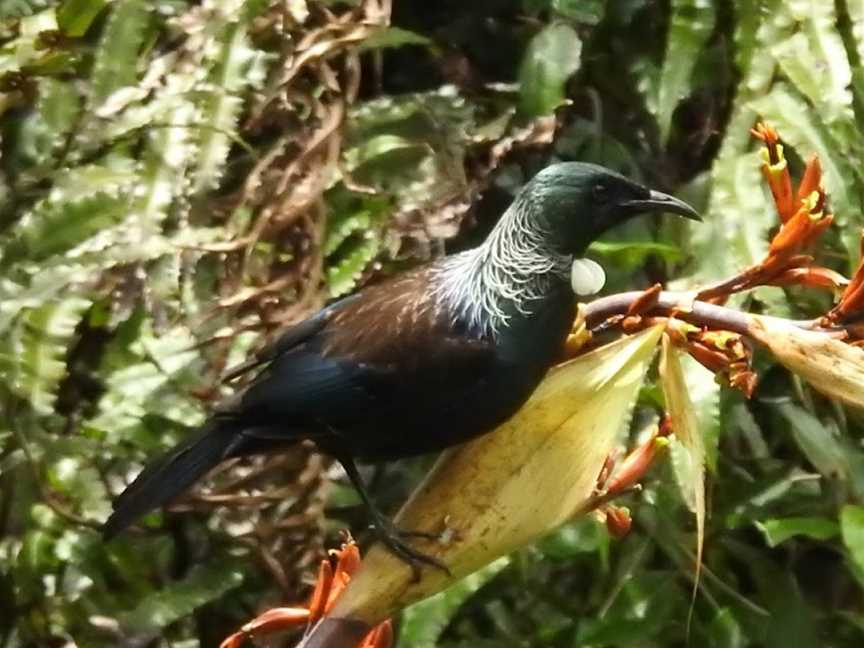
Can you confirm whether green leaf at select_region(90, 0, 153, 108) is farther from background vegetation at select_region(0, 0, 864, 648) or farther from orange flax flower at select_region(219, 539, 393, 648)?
orange flax flower at select_region(219, 539, 393, 648)

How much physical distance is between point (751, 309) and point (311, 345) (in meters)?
0.50

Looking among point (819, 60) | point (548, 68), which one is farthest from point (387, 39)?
point (819, 60)

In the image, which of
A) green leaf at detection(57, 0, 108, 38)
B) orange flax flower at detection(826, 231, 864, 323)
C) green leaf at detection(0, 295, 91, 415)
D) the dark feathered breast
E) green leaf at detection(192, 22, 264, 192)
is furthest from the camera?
green leaf at detection(57, 0, 108, 38)

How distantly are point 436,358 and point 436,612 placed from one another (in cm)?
37

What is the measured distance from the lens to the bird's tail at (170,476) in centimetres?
96

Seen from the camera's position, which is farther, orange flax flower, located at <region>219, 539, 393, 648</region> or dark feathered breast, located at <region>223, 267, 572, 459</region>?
dark feathered breast, located at <region>223, 267, 572, 459</region>

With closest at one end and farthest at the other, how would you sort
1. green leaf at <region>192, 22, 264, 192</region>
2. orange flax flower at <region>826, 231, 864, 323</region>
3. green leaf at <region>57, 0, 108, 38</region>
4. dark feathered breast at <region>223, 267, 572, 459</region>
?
orange flax flower at <region>826, 231, 864, 323</region>, dark feathered breast at <region>223, 267, 572, 459</region>, green leaf at <region>192, 22, 264, 192</region>, green leaf at <region>57, 0, 108, 38</region>

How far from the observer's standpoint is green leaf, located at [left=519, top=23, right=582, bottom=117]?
55.4 inches

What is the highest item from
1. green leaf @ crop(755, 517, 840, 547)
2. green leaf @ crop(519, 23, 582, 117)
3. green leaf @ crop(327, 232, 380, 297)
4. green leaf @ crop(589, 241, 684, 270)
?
green leaf @ crop(519, 23, 582, 117)

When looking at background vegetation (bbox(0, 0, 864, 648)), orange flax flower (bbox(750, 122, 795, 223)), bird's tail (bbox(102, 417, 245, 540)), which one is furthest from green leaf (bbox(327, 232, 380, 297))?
orange flax flower (bbox(750, 122, 795, 223))

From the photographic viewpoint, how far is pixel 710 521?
4.44 feet

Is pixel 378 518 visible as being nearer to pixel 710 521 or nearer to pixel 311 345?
pixel 311 345

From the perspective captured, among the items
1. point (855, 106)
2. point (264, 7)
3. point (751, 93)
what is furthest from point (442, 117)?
point (855, 106)

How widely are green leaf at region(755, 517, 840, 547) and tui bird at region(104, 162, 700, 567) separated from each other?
1.34ft
